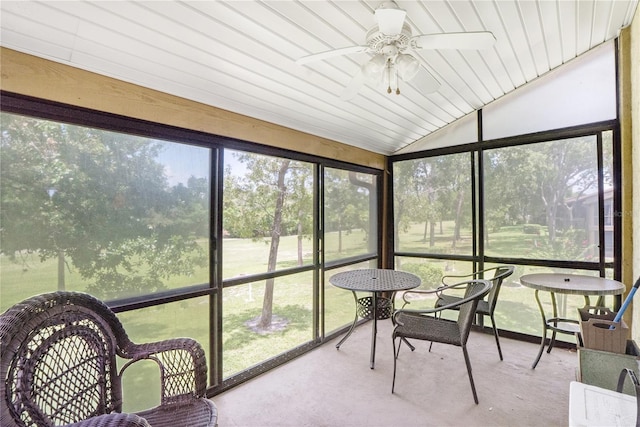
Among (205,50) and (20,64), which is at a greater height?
(205,50)

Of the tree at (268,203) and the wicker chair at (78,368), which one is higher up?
the tree at (268,203)

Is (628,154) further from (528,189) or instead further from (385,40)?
(385,40)

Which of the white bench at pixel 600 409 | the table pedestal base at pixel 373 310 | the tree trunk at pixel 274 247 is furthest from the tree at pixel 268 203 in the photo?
the white bench at pixel 600 409

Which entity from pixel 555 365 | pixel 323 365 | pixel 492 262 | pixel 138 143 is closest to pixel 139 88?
pixel 138 143

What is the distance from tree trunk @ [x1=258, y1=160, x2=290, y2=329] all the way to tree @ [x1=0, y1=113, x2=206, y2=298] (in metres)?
0.82

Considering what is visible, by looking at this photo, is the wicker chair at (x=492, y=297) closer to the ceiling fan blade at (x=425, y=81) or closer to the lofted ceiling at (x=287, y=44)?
the ceiling fan blade at (x=425, y=81)

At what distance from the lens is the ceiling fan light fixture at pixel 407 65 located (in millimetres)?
1685

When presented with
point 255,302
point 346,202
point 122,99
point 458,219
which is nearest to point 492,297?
point 458,219

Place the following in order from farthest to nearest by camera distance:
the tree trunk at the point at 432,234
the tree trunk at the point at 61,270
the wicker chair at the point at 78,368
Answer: the tree trunk at the point at 432,234, the tree trunk at the point at 61,270, the wicker chair at the point at 78,368

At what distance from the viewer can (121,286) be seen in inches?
79.6

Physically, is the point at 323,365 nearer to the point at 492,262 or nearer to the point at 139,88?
the point at 492,262

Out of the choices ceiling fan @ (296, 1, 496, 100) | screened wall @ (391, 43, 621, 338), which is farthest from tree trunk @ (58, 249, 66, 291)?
screened wall @ (391, 43, 621, 338)

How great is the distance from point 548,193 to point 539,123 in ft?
2.51

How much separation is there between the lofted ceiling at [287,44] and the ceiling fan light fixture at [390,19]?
0.38 meters
